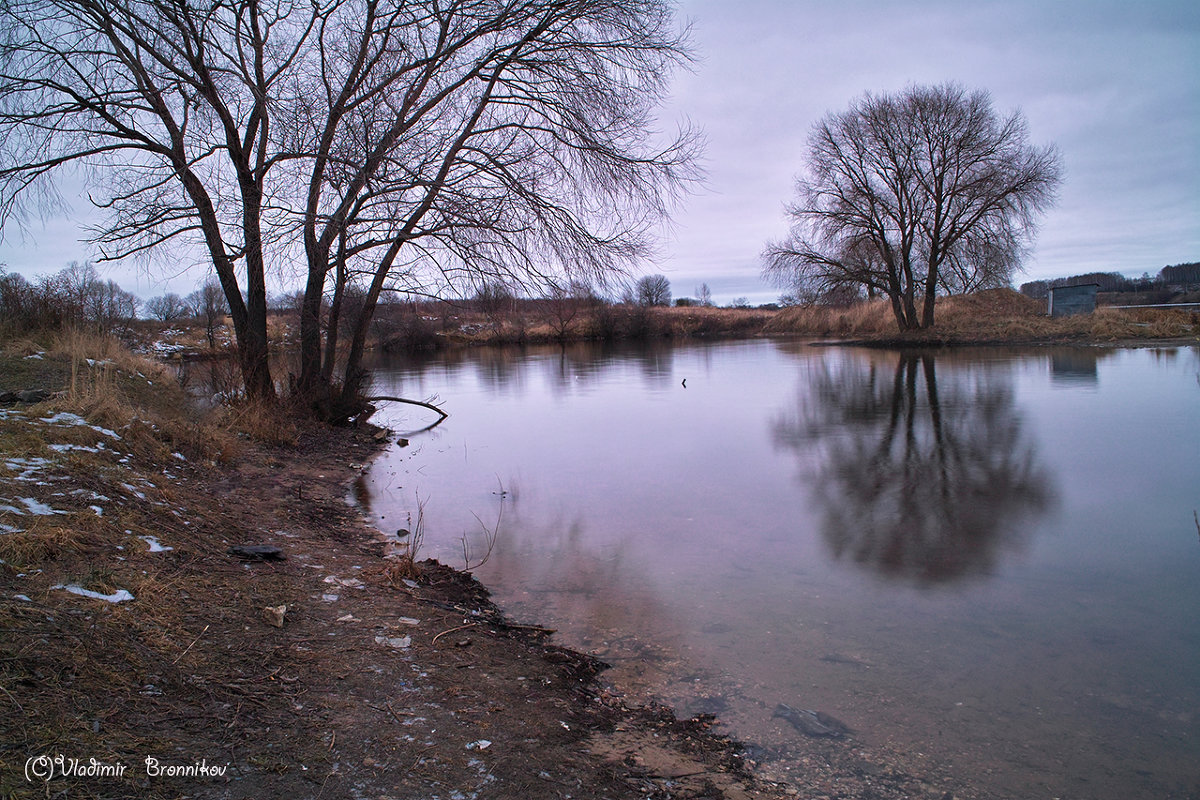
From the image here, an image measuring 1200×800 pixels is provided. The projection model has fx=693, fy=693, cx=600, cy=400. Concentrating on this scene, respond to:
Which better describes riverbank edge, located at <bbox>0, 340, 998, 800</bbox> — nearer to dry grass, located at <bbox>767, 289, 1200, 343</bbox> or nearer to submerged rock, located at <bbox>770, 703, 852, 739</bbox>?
submerged rock, located at <bbox>770, 703, 852, 739</bbox>

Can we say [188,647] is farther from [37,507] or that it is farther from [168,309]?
[168,309]

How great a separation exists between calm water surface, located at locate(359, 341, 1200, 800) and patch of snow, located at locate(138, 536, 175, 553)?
7.59 ft

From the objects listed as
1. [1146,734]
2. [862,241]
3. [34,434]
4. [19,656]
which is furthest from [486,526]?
[862,241]

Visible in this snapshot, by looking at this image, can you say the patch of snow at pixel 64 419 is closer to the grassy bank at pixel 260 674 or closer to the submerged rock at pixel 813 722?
the grassy bank at pixel 260 674

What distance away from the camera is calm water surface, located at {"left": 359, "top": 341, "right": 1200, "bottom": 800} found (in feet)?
11.9

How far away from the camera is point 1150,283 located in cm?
5591

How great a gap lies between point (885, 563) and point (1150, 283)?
6609 centimetres

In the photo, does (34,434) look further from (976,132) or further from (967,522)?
(976,132)

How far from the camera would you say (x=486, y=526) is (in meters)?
7.46

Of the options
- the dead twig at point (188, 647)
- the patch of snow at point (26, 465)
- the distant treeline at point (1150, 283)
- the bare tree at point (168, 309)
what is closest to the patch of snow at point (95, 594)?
the dead twig at point (188, 647)

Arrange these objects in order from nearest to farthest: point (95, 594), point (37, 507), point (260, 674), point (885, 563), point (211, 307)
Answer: point (260, 674) < point (95, 594) < point (37, 507) < point (885, 563) < point (211, 307)

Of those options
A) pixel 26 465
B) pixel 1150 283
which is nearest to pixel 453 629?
pixel 26 465

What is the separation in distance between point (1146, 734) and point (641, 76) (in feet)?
34.7

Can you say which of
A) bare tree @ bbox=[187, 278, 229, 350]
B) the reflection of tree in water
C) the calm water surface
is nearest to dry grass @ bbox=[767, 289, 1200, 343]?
the reflection of tree in water
